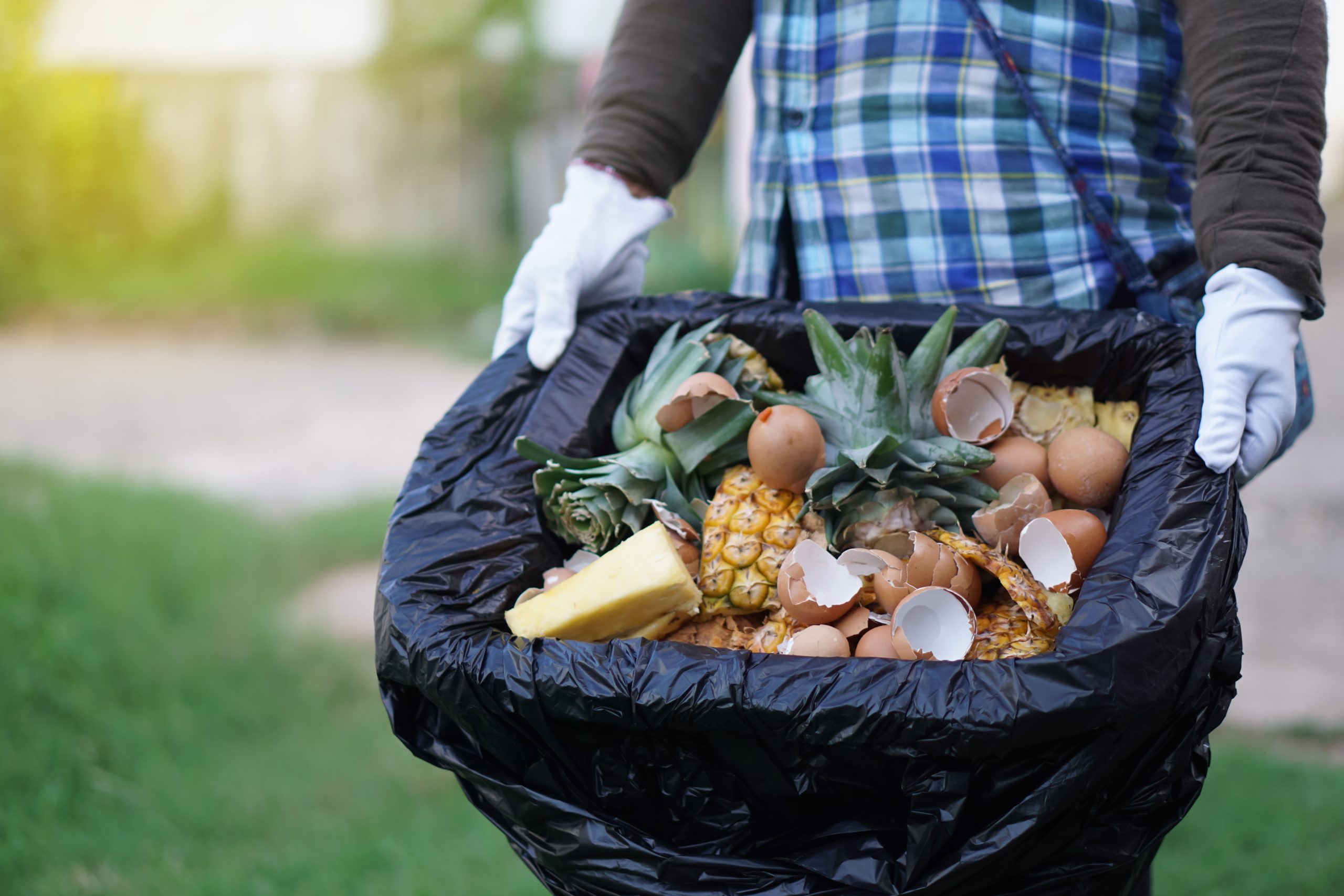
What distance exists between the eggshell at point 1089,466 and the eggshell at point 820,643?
0.40 meters

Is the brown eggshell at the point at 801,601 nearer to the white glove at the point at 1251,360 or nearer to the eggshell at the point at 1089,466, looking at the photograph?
the eggshell at the point at 1089,466

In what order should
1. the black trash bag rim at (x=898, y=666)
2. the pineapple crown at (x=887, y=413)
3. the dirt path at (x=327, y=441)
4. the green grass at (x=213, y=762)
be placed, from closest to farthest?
the black trash bag rim at (x=898, y=666), the pineapple crown at (x=887, y=413), the green grass at (x=213, y=762), the dirt path at (x=327, y=441)

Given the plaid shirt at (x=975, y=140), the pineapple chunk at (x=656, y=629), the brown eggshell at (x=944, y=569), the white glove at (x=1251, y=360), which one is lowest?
the pineapple chunk at (x=656, y=629)

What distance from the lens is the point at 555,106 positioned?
28.2 feet

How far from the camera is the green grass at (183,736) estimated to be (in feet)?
8.57

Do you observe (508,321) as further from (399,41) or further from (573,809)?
(399,41)

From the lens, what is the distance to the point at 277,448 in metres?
5.70

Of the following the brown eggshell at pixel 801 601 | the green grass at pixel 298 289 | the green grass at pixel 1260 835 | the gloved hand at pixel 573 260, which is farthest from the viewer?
the green grass at pixel 298 289

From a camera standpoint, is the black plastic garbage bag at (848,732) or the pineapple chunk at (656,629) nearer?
the black plastic garbage bag at (848,732)

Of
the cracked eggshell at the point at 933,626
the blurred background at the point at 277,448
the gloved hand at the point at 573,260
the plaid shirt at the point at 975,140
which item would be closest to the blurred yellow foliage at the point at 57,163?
the blurred background at the point at 277,448

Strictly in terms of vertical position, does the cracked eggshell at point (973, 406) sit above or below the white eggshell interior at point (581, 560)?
above

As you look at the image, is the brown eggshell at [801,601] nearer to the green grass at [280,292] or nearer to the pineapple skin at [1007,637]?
the pineapple skin at [1007,637]

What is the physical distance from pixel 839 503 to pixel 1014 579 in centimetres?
25

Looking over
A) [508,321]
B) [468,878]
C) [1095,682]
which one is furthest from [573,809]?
[468,878]
